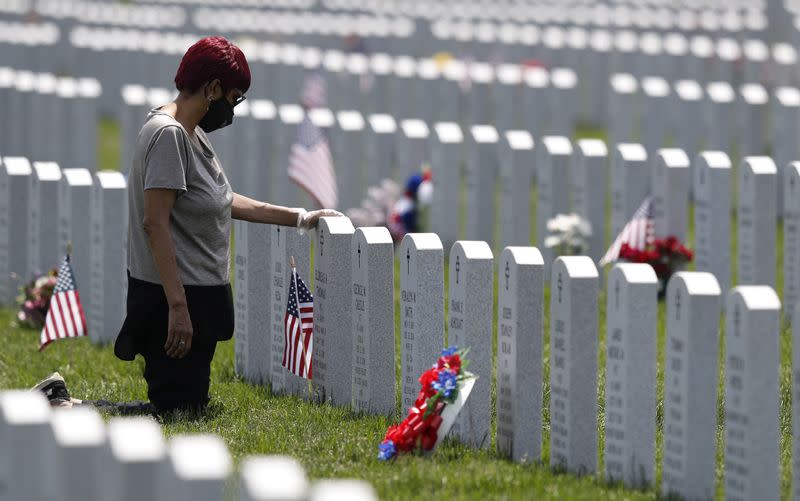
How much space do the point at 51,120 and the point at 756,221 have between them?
19.8 feet

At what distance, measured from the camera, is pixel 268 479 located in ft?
12.8

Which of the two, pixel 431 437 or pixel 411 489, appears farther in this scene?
pixel 431 437

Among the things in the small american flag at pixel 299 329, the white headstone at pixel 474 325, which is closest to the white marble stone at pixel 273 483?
the white headstone at pixel 474 325

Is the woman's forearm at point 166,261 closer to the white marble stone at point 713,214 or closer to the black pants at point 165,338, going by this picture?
the black pants at point 165,338

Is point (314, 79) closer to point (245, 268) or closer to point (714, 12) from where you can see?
point (245, 268)

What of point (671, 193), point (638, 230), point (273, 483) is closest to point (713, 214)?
point (671, 193)

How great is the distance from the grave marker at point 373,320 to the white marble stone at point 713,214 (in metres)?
2.97

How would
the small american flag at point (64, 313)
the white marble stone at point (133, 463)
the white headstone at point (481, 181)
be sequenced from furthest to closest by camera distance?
the white headstone at point (481, 181) → the small american flag at point (64, 313) → the white marble stone at point (133, 463)

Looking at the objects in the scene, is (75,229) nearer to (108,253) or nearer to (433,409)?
(108,253)

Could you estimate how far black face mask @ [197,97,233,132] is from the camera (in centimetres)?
646

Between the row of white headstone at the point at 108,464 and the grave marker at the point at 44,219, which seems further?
the grave marker at the point at 44,219

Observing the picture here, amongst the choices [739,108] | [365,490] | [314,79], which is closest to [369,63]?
[314,79]

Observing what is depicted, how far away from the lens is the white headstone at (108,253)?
27.3ft

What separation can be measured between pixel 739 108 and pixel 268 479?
30.3 feet
